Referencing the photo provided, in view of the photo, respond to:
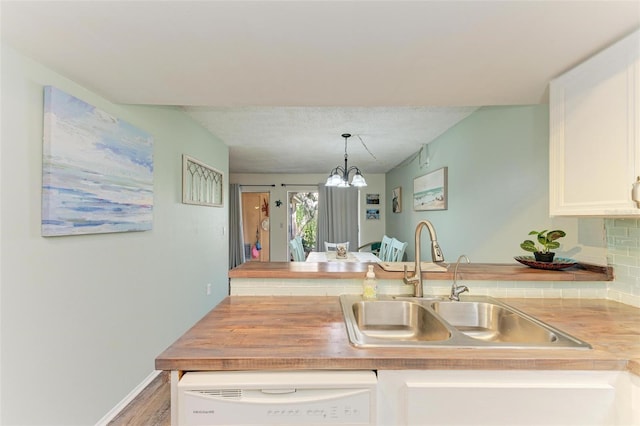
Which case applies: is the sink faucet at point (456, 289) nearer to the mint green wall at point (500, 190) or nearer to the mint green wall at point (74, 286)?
the mint green wall at point (500, 190)

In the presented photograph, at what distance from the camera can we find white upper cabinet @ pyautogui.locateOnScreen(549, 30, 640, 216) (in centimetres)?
107

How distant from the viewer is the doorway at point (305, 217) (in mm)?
6602

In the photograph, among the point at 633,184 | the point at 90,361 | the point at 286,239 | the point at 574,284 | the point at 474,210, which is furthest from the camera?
the point at 286,239

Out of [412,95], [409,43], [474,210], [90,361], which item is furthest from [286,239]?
[409,43]

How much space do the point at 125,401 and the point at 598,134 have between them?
297 cm

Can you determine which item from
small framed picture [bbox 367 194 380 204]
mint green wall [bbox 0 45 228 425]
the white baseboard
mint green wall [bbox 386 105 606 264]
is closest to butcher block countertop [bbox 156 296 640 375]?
mint green wall [bbox 386 105 606 264]

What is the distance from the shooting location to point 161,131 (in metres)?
2.43

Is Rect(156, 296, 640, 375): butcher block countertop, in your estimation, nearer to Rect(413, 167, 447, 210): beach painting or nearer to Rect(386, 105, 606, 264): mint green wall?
Rect(386, 105, 606, 264): mint green wall

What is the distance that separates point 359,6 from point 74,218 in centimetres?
166

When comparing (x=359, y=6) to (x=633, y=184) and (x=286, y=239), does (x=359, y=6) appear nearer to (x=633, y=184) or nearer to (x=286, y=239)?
(x=633, y=184)

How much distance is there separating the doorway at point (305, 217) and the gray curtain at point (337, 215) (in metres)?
0.29

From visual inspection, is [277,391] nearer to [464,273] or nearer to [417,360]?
[417,360]

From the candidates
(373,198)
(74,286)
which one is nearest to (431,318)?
(74,286)

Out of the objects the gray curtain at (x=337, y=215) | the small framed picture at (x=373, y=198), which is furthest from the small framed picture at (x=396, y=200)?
the gray curtain at (x=337, y=215)
